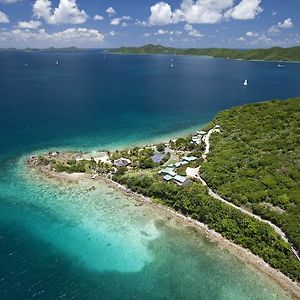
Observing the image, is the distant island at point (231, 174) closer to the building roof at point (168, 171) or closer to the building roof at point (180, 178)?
the building roof at point (180, 178)

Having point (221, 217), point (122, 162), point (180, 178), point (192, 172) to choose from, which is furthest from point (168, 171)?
point (221, 217)

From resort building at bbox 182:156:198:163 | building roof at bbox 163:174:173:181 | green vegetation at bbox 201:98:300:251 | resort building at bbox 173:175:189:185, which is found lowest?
resort building at bbox 182:156:198:163

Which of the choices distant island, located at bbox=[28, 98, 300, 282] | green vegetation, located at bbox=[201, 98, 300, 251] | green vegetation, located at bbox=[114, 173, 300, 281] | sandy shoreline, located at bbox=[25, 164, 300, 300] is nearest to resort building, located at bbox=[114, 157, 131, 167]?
distant island, located at bbox=[28, 98, 300, 282]

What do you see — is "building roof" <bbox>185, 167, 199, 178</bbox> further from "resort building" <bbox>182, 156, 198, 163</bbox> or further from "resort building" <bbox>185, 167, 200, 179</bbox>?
"resort building" <bbox>182, 156, 198, 163</bbox>

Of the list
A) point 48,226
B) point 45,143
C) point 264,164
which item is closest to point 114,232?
point 48,226

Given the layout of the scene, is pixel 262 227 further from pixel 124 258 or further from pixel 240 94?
pixel 240 94

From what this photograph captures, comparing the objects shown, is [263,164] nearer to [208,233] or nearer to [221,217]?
[221,217]

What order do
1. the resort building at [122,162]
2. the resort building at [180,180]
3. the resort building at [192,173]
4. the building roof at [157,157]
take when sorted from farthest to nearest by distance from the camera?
the building roof at [157,157]
the resort building at [122,162]
the resort building at [192,173]
the resort building at [180,180]

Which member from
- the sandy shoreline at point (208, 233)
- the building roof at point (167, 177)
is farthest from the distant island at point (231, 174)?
the sandy shoreline at point (208, 233)
